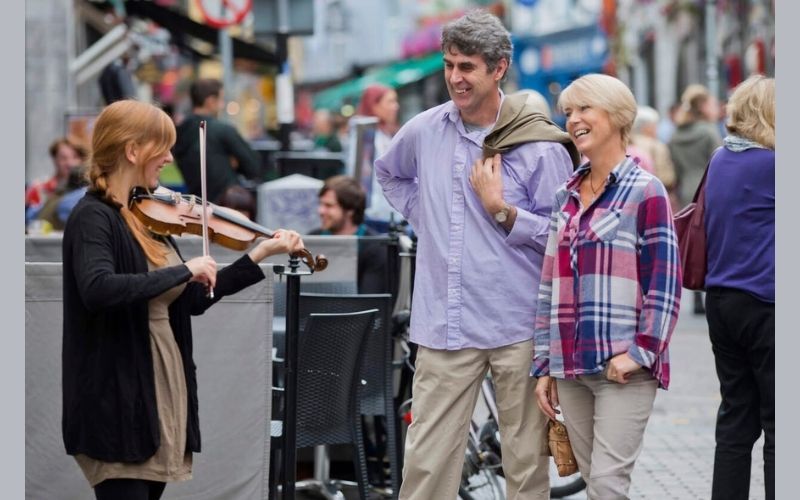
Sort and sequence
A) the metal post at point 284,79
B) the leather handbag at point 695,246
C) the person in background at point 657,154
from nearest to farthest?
the leather handbag at point 695,246 → the metal post at point 284,79 → the person in background at point 657,154

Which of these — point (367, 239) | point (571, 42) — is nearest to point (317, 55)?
point (571, 42)

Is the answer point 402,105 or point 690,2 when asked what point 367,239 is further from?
point 402,105

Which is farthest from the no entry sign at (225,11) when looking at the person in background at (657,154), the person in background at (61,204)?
the person in background at (61,204)

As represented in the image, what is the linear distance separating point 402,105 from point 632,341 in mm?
47878

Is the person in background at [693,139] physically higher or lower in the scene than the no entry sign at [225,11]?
lower

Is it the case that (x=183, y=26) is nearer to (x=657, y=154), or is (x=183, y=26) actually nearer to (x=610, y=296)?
(x=657, y=154)

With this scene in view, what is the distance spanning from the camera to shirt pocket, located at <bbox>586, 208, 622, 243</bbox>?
5.11 meters

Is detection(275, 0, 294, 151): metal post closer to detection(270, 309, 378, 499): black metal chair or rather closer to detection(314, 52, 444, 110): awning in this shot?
detection(270, 309, 378, 499): black metal chair

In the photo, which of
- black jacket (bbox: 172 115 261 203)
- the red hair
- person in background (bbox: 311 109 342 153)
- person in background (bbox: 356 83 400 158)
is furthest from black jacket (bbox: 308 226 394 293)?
person in background (bbox: 311 109 342 153)

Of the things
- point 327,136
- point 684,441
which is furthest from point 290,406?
point 327,136

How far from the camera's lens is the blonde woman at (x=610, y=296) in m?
5.07

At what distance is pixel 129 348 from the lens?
4719mm

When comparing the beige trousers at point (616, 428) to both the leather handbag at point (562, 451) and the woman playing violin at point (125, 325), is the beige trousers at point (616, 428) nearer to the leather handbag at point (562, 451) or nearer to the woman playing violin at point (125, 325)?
the leather handbag at point (562, 451)

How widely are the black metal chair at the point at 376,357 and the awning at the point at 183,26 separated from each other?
1506 centimetres
